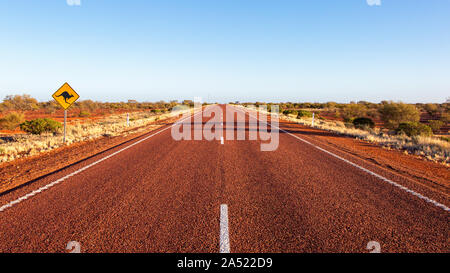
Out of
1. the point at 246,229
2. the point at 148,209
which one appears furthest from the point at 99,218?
the point at 246,229

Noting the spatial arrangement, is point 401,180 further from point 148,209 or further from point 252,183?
point 148,209

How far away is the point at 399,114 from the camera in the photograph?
83.7ft

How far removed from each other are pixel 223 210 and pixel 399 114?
2942 cm

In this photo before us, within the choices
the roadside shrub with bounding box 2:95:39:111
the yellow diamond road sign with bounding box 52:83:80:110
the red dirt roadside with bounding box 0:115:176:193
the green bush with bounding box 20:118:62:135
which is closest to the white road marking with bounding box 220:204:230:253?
the red dirt roadside with bounding box 0:115:176:193

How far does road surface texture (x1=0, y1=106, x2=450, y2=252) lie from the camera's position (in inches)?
113

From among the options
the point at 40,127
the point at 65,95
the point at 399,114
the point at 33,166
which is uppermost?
the point at 65,95

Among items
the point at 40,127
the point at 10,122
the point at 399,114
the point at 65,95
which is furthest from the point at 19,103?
the point at 399,114

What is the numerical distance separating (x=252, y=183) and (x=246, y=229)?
189 cm

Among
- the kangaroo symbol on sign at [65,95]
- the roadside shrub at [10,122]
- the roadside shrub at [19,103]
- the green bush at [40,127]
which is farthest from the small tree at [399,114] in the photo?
the roadside shrub at [19,103]

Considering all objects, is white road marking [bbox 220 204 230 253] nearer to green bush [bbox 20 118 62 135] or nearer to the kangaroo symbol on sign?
the kangaroo symbol on sign

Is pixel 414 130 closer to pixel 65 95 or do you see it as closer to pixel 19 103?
pixel 65 95

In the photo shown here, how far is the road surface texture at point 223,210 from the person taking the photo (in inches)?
113

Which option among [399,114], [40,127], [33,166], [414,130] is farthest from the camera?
[399,114]
